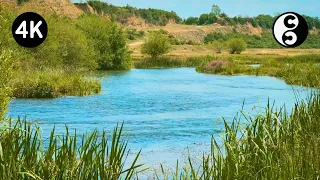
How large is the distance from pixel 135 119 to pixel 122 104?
5385 millimetres

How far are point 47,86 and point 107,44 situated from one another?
98.8ft

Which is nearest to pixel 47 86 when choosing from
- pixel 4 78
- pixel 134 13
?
pixel 4 78

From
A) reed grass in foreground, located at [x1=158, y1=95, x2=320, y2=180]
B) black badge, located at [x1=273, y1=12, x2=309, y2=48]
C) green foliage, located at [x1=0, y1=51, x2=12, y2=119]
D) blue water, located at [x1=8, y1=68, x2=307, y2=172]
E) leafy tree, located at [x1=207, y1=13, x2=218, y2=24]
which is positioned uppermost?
leafy tree, located at [x1=207, y1=13, x2=218, y2=24]

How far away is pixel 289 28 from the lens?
44.0 feet

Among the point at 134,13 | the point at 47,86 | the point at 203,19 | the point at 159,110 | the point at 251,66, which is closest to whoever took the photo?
the point at 159,110

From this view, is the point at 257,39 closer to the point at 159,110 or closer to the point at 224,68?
the point at 224,68

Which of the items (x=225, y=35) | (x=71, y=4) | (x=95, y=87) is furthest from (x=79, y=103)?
(x=225, y=35)

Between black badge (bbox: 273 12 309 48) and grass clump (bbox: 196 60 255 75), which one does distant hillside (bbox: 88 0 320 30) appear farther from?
black badge (bbox: 273 12 309 48)

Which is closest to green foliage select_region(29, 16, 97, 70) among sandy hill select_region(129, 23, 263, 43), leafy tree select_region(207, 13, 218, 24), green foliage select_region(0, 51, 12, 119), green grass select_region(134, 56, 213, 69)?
green grass select_region(134, 56, 213, 69)

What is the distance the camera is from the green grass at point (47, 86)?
98.0 ft

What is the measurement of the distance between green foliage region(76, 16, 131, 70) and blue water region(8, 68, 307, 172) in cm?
1857

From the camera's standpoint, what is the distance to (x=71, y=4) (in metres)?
115

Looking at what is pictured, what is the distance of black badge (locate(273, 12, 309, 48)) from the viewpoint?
1278 centimetres

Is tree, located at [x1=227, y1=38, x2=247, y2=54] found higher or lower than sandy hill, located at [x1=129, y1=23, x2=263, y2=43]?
lower
